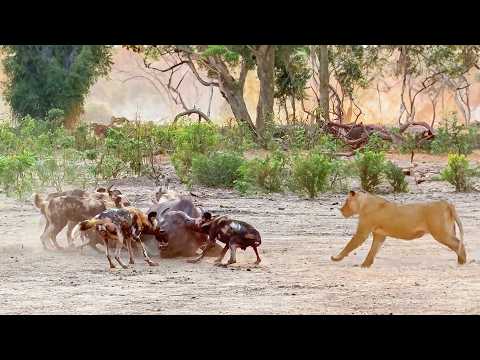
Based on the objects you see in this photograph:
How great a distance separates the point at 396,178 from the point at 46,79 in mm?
5399

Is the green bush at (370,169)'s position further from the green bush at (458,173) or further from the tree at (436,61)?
the tree at (436,61)

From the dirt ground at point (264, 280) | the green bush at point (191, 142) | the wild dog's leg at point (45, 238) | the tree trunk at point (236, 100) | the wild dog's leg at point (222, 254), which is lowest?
the dirt ground at point (264, 280)

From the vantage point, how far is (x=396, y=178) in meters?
9.73

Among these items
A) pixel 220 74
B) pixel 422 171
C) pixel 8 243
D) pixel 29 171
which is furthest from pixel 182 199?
pixel 220 74

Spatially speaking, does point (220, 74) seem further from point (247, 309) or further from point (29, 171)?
point (247, 309)

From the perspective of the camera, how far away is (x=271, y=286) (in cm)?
552

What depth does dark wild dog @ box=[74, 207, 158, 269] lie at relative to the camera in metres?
5.61

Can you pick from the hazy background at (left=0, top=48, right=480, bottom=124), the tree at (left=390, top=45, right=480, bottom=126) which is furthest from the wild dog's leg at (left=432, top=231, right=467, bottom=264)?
the tree at (left=390, top=45, right=480, bottom=126)

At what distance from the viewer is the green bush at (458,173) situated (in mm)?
9773

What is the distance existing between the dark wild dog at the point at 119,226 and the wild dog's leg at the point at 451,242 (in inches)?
67.2

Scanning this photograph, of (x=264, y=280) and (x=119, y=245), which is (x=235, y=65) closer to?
(x=119, y=245)

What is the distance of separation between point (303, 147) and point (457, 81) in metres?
9.79

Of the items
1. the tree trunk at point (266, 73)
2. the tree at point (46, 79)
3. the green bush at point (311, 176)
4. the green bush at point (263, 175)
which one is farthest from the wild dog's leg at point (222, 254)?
the tree trunk at point (266, 73)

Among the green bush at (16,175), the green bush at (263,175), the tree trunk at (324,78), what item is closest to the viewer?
the green bush at (16,175)
